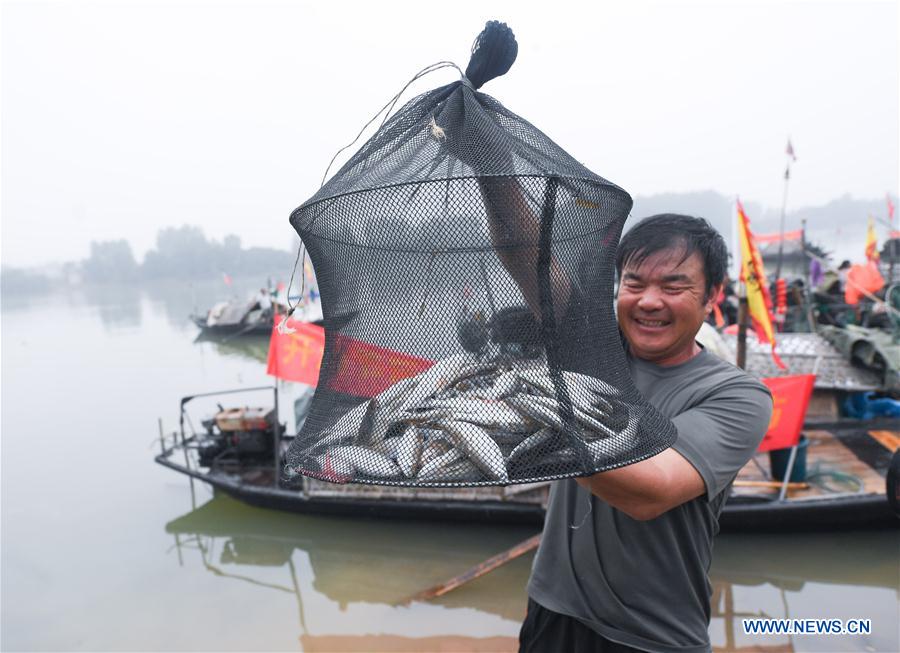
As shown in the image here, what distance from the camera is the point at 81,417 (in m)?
17.7

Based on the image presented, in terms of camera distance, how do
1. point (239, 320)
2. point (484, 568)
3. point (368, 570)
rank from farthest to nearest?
point (239, 320) < point (368, 570) < point (484, 568)

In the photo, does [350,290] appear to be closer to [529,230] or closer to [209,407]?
[529,230]

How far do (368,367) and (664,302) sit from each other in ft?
3.58

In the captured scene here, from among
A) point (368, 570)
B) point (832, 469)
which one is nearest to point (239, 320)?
point (368, 570)

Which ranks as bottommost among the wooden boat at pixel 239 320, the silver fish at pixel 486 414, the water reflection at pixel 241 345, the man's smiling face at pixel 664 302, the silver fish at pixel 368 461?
the water reflection at pixel 241 345

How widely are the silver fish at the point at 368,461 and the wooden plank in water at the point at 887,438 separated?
370 inches

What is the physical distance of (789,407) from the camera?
6051 mm

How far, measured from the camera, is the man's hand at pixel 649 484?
1393mm

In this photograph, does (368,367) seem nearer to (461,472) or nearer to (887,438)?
(461,472)

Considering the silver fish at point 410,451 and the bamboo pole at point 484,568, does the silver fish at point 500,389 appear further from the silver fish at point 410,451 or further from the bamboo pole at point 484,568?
the bamboo pole at point 484,568

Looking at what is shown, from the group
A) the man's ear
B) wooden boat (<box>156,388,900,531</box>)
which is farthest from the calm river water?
the man's ear

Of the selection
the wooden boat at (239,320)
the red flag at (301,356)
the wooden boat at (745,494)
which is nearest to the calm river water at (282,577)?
the wooden boat at (745,494)

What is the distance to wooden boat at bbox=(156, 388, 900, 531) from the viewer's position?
6.80 m

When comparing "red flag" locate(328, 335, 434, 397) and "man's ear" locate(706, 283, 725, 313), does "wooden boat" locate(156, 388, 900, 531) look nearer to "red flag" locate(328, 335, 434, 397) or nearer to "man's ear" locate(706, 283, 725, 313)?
"red flag" locate(328, 335, 434, 397)
